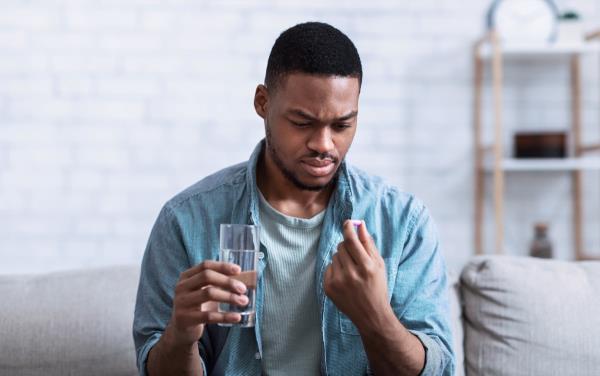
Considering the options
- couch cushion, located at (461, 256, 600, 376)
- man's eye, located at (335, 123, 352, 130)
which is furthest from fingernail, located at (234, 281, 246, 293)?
couch cushion, located at (461, 256, 600, 376)

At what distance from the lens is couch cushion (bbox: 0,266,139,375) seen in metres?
1.89

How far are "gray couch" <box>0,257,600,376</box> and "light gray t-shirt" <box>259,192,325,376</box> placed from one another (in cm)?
45

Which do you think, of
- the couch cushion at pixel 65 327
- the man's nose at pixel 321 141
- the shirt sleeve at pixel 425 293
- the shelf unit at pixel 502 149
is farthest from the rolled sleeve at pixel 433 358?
the shelf unit at pixel 502 149

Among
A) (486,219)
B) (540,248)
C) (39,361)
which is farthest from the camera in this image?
(486,219)

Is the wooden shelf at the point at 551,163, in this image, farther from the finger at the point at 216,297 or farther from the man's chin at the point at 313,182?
the finger at the point at 216,297

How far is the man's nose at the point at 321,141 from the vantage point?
153 cm

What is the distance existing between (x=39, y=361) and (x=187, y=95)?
58.0 inches

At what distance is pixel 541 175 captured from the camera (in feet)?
11.0

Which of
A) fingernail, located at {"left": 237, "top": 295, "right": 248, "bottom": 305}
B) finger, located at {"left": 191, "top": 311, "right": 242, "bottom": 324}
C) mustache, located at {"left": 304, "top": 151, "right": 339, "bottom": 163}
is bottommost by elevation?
finger, located at {"left": 191, "top": 311, "right": 242, "bottom": 324}

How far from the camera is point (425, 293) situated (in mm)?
1664

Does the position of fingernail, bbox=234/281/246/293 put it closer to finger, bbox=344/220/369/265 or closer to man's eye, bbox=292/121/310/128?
finger, bbox=344/220/369/265

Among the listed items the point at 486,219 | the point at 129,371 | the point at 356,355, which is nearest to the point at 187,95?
the point at 486,219

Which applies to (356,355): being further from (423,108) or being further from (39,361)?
(423,108)

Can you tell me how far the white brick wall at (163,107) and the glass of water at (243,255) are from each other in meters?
1.83
